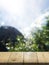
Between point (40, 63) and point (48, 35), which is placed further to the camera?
point (48, 35)

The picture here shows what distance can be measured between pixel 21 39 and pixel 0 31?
1.66 meters

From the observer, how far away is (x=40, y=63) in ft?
4.40

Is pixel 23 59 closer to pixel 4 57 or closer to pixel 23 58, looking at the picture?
pixel 23 58

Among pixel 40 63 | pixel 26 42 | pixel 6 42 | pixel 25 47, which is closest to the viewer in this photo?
pixel 40 63

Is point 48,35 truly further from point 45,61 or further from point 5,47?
point 45,61

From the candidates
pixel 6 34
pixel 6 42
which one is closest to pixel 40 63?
pixel 6 42

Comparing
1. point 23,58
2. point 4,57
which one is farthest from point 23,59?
point 4,57

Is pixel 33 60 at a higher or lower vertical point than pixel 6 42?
lower

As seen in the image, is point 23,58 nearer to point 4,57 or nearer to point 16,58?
point 16,58

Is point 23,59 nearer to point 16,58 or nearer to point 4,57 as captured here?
point 16,58

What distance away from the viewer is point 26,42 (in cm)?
430

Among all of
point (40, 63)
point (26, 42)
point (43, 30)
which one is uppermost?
point (43, 30)

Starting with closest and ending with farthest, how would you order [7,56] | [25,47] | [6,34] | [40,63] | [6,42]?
[40,63], [7,56], [25,47], [6,42], [6,34]

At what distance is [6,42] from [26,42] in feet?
2.91
